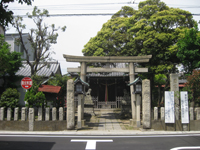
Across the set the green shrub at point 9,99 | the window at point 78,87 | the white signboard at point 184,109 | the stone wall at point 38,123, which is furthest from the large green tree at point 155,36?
the green shrub at point 9,99

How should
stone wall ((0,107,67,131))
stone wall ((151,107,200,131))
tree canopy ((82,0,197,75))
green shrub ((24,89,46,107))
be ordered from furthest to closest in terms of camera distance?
tree canopy ((82,0,197,75)) → green shrub ((24,89,46,107)) → stone wall ((151,107,200,131)) → stone wall ((0,107,67,131))

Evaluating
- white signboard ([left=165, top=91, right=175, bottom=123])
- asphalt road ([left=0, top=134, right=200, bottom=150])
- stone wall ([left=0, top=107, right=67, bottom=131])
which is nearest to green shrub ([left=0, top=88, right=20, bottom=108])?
stone wall ([left=0, top=107, right=67, bottom=131])

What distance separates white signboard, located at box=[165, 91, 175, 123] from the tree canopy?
5875 mm

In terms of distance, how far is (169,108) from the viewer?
12867 millimetres

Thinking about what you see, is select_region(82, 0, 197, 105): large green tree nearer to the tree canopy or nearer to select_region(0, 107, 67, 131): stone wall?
the tree canopy

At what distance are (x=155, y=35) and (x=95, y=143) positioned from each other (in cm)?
1226

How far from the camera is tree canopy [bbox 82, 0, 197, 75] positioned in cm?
1806

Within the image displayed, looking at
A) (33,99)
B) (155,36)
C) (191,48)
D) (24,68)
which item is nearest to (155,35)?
(155,36)

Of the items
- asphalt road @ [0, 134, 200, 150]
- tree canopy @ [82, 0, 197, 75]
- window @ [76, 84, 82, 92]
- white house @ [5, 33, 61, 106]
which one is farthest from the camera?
white house @ [5, 33, 61, 106]

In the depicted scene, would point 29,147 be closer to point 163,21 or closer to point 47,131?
point 47,131

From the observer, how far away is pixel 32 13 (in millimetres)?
18016

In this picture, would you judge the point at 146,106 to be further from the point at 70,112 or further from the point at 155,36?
the point at 155,36

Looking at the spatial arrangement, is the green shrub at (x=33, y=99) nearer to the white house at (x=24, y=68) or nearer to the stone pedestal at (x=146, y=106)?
the white house at (x=24, y=68)

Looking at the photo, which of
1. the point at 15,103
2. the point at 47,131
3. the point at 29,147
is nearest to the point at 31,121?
the point at 47,131
